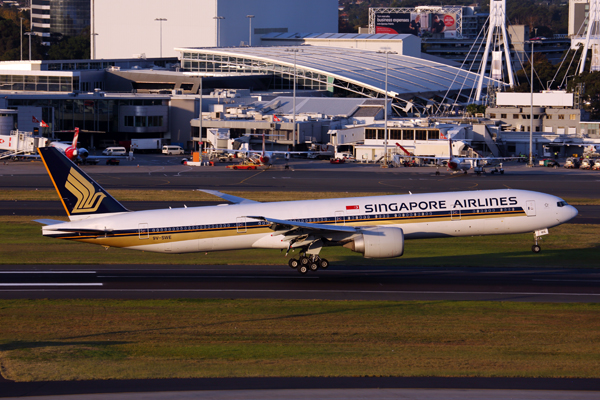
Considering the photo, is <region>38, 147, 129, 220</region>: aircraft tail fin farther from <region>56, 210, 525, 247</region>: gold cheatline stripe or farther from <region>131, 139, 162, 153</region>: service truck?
<region>131, 139, 162, 153</region>: service truck

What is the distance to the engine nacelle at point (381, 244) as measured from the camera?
41062 millimetres

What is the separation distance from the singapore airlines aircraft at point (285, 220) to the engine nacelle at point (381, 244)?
0.19 feet

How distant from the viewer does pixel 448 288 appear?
40094 millimetres

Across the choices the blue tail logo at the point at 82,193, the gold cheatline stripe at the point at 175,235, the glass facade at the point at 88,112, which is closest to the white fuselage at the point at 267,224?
the gold cheatline stripe at the point at 175,235

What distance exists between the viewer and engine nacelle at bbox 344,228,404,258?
41062 mm

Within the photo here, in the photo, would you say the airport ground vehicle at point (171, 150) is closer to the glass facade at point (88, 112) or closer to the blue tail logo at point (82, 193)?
the glass facade at point (88, 112)

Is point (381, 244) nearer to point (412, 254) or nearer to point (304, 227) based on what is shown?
point (304, 227)

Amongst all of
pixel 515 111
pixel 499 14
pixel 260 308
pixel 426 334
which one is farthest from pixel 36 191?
pixel 499 14

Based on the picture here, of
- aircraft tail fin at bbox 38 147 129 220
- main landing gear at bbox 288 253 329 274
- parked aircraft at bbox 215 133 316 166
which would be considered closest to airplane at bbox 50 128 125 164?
parked aircraft at bbox 215 133 316 166

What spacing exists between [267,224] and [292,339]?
45.7 ft

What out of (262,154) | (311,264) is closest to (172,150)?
(262,154)

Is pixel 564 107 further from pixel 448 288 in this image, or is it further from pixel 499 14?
pixel 448 288

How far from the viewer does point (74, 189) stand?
42.5m

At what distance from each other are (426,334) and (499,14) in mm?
172054
